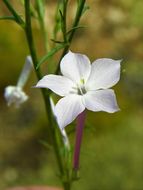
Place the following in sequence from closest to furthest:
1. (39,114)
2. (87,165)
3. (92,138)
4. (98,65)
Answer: (98,65), (87,165), (92,138), (39,114)

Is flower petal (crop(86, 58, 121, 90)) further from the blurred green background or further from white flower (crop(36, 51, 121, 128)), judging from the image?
the blurred green background

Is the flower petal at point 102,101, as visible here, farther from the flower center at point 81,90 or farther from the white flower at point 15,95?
the white flower at point 15,95

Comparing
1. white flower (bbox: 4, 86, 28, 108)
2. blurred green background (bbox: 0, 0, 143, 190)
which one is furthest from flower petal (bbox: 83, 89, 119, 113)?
blurred green background (bbox: 0, 0, 143, 190)

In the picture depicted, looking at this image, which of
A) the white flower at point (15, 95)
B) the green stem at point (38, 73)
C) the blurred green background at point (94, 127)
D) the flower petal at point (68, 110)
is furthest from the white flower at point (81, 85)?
the blurred green background at point (94, 127)

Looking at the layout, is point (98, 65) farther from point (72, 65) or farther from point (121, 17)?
point (121, 17)

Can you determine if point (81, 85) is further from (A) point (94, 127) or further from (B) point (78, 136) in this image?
(A) point (94, 127)

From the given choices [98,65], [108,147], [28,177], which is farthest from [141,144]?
[98,65]

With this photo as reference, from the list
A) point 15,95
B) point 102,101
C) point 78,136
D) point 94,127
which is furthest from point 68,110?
point 94,127
